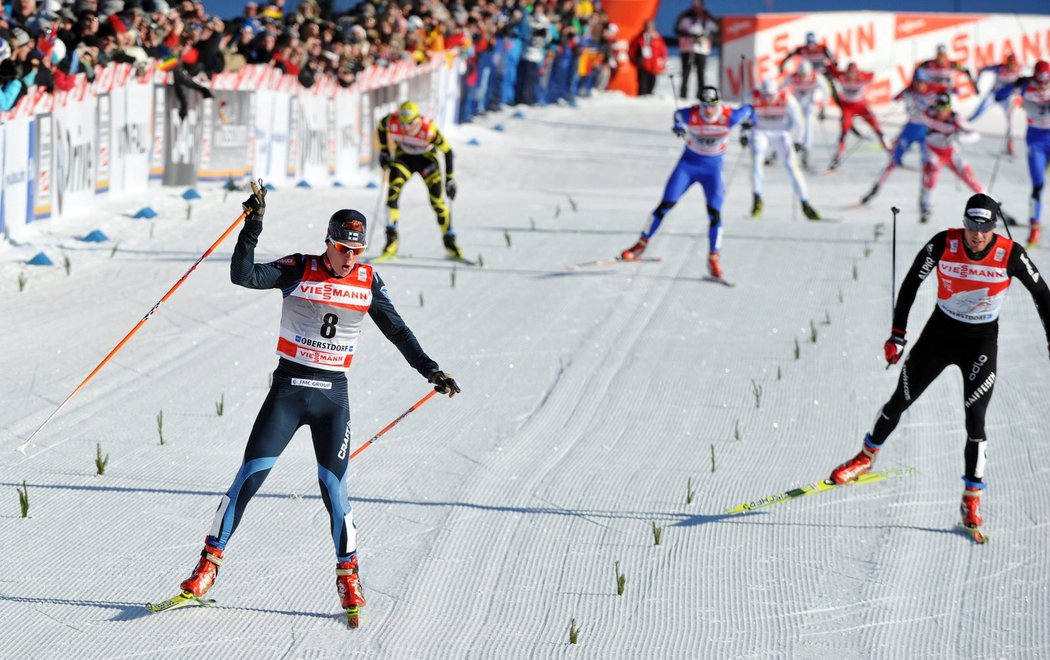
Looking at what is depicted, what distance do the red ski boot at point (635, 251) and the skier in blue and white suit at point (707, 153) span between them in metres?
0.44

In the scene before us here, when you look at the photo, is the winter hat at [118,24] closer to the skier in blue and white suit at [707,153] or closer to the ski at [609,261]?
the ski at [609,261]

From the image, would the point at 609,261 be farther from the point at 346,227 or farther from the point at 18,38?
the point at 346,227

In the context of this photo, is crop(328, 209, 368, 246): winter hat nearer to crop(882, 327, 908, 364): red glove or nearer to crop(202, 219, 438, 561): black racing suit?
crop(202, 219, 438, 561): black racing suit

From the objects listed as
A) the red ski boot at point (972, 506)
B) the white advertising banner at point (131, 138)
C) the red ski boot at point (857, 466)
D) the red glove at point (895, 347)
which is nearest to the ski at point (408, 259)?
the white advertising banner at point (131, 138)

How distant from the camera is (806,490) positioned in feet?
28.6

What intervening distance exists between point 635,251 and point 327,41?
635 centimetres

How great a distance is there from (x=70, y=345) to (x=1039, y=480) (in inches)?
284

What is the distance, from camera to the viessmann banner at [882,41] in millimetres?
29922

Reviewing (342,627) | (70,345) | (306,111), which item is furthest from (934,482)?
(306,111)

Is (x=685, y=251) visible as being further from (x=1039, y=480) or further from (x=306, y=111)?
(x=1039, y=480)

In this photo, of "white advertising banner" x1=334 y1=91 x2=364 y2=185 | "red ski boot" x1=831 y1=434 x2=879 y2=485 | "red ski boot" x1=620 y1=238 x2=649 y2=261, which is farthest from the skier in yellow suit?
"red ski boot" x1=831 y1=434 x2=879 y2=485

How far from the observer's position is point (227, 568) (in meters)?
7.31

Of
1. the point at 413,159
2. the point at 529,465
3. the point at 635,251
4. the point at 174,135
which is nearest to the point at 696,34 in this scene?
the point at 635,251

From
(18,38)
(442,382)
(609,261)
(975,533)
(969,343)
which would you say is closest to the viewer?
(442,382)
